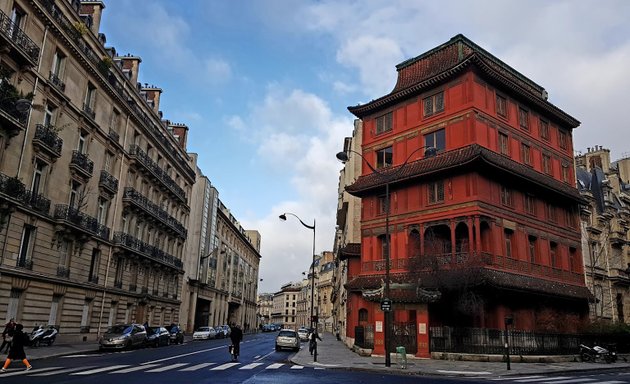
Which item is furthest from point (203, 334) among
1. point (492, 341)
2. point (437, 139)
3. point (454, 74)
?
point (454, 74)

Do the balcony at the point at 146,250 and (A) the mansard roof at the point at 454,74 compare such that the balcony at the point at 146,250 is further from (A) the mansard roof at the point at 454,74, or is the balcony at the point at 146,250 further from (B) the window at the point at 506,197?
(B) the window at the point at 506,197

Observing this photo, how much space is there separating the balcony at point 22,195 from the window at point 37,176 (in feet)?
1.28

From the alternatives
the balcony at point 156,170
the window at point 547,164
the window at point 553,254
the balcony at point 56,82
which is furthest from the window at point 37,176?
the window at point 547,164

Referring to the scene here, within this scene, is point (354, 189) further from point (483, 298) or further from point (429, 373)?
point (429, 373)

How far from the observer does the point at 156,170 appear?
4594 cm

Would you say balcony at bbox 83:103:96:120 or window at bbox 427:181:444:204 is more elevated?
balcony at bbox 83:103:96:120

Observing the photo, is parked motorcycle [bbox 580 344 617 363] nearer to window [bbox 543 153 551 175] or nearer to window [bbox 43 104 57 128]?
window [bbox 543 153 551 175]

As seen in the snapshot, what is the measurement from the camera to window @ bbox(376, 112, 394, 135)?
35.4 meters

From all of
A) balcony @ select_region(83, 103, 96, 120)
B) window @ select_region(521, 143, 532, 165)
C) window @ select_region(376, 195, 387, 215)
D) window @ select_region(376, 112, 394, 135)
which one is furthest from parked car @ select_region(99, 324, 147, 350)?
window @ select_region(521, 143, 532, 165)

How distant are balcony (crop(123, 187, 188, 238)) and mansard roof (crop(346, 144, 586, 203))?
18428mm

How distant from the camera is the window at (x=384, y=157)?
34969 millimetres

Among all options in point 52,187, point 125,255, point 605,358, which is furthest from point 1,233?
point 605,358

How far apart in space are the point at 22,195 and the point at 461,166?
24.7 meters

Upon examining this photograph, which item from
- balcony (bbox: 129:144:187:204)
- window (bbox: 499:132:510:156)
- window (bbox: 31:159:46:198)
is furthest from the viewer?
balcony (bbox: 129:144:187:204)
